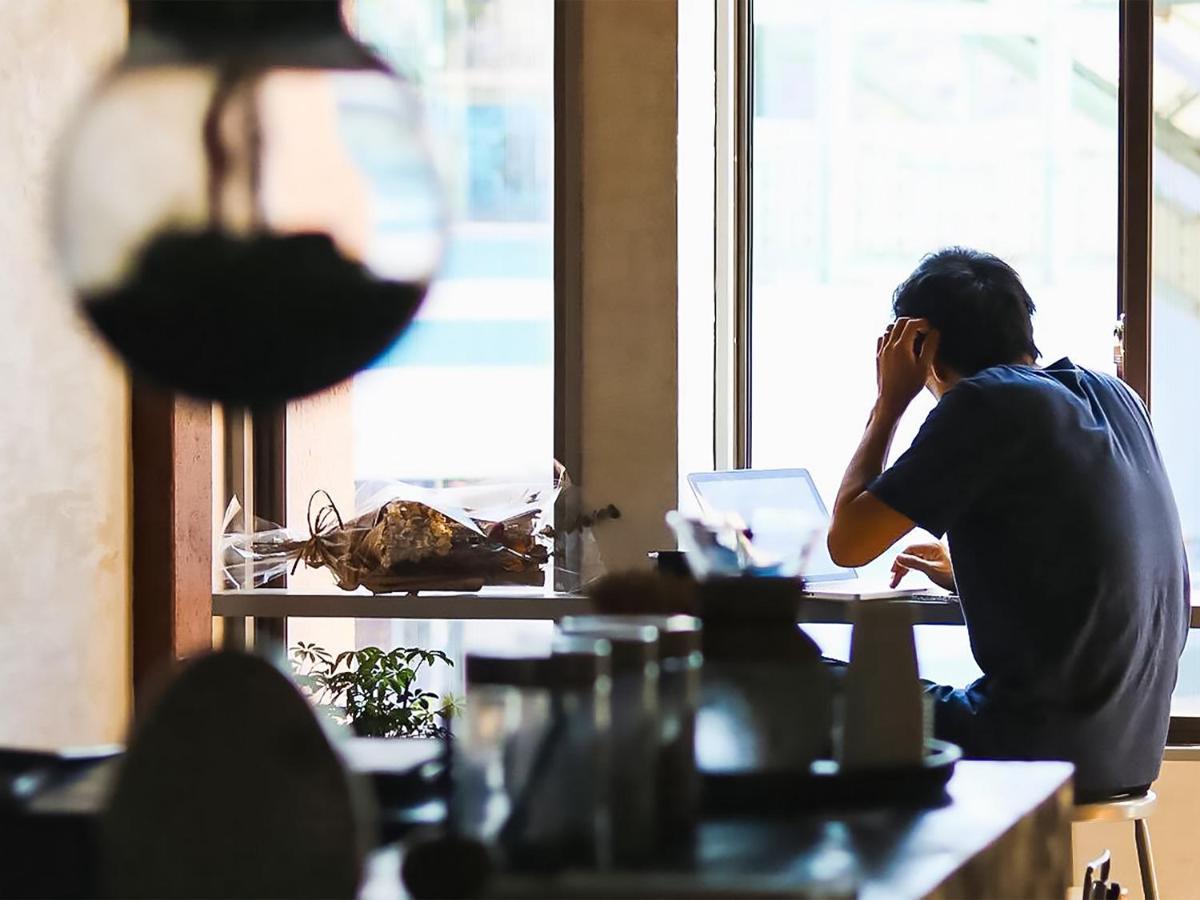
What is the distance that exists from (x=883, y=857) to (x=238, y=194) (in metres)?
0.56

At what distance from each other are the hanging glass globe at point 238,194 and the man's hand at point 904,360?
1718 millimetres

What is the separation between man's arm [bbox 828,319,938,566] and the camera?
2279mm

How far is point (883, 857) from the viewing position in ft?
3.26

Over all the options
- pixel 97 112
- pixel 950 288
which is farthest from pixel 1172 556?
pixel 97 112

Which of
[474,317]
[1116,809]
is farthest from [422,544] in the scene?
[1116,809]

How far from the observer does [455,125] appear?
3.53 metres

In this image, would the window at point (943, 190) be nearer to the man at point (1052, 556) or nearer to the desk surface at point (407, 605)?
the desk surface at point (407, 605)

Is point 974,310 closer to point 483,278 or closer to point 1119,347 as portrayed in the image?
point 1119,347

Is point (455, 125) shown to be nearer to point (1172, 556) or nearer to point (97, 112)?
point (1172, 556)

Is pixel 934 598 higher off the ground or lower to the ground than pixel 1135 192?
lower

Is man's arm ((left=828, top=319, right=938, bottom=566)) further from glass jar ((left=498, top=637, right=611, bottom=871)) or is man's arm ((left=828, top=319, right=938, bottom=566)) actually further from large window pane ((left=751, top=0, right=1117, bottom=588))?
glass jar ((left=498, top=637, right=611, bottom=871))

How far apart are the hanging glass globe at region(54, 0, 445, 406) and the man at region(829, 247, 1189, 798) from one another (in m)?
1.47

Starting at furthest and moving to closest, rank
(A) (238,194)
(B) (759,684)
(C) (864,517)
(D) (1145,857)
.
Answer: (D) (1145,857)
(C) (864,517)
(B) (759,684)
(A) (238,194)

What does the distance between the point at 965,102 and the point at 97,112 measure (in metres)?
2.97
